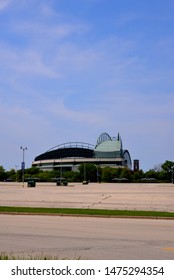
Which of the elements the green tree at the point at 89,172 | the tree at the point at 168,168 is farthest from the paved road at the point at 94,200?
the tree at the point at 168,168

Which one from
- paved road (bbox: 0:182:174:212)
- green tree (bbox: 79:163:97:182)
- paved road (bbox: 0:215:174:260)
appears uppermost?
green tree (bbox: 79:163:97:182)

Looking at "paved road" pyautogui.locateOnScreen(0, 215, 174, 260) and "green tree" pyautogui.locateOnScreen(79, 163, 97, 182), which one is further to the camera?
"green tree" pyautogui.locateOnScreen(79, 163, 97, 182)

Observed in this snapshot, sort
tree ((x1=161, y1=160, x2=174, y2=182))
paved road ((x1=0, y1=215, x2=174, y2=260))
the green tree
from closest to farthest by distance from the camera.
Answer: paved road ((x1=0, y1=215, x2=174, y2=260)) → the green tree → tree ((x1=161, y1=160, x2=174, y2=182))

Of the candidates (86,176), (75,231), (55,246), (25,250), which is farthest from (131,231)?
(86,176)

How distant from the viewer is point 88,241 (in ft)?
44.9

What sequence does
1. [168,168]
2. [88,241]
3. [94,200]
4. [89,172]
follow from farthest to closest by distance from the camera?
[168,168] < [89,172] < [94,200] < [88,241]

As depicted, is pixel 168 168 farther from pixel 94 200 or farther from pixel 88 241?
pixel 88 241

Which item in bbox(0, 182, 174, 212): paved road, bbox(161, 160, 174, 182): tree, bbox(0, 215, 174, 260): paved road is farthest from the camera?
bbox(161, 160, 174, 182): tree

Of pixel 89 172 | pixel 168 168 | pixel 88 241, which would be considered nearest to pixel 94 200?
pixel 88 241

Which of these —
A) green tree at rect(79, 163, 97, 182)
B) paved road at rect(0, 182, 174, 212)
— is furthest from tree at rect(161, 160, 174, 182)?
paved road at rect(0, 182, 174, 212)

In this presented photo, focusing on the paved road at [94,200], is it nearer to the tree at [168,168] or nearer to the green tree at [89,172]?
the green tree at [89,172]

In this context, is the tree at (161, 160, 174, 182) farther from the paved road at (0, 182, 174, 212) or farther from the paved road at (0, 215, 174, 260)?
the paved road at (0, 215, 174, 260)

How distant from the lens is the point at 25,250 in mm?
11727

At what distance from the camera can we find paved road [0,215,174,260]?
444 inches
